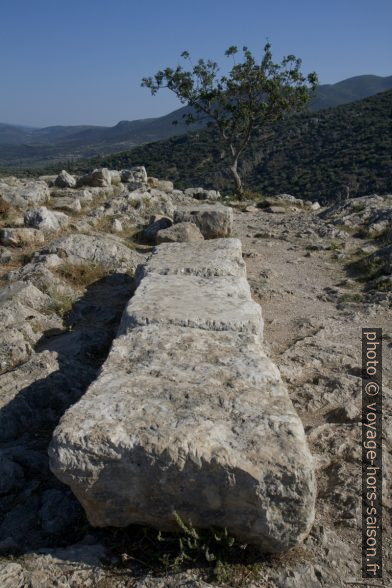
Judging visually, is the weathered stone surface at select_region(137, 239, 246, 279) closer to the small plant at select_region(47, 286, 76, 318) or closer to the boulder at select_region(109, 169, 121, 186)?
the small plant at select_region(47, 286, 76, 318)

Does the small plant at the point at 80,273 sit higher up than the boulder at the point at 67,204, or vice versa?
the boulder at the point at 67,204

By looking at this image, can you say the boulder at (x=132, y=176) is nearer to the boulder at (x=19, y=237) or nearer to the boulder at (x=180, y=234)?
the boulder at (x=180, y=234)

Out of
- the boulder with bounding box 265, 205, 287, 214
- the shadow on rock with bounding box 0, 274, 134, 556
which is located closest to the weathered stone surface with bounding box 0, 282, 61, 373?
the shadow on rock with bounding box 0, 274, 134, 556

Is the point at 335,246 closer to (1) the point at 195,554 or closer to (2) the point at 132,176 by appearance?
(1) the point at 195,554

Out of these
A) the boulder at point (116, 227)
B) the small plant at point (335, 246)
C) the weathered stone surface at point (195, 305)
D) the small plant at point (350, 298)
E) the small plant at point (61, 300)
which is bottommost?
the small plant at point (350, 298)

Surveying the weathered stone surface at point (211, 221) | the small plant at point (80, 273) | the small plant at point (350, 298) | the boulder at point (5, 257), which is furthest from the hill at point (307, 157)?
the small plant at point (350, 298)

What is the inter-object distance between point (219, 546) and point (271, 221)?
501 inches

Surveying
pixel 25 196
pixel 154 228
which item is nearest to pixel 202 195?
pixel 25 196

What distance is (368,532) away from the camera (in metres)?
3.27

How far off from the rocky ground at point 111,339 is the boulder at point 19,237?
26mm

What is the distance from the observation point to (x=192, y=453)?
116 inches

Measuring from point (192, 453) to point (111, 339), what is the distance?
3.05 meters

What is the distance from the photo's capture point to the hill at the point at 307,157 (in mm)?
33906

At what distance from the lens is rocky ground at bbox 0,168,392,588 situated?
2982 millimetres
